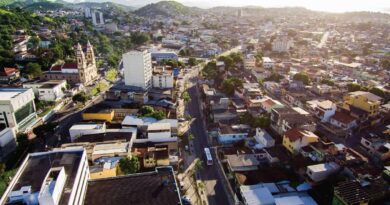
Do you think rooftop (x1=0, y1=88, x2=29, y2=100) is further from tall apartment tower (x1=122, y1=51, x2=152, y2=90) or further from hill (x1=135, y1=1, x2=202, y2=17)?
hill (x1=135, y1=1, x2=202, y2=17)

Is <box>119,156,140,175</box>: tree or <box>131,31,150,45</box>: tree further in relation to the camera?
<box>131,31,150,45</box>: tree

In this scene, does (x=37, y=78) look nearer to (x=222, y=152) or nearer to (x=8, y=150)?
(x=8, y=150)

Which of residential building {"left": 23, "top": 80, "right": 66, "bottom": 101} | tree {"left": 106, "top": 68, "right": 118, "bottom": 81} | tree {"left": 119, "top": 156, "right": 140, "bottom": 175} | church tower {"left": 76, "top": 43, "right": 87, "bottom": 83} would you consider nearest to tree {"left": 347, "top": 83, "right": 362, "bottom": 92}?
tree {"left": 119, "top": 156, "right": 140, "bottom": 175}

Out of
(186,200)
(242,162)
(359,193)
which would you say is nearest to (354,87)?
(242,162)

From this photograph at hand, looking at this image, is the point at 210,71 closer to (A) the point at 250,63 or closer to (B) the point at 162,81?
(B) the point at 162,81

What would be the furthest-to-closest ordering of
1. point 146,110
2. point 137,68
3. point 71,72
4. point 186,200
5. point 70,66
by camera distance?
point 70,66 < point 71,72 < point 137,68 < point 146,110 < point 186,200

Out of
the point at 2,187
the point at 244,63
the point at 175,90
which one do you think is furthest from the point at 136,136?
the point at 244,63

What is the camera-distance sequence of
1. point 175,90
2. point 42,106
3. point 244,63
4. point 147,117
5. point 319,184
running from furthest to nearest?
point 244,63, point 175,90, point 42,106, point 147,117, point 319,184
